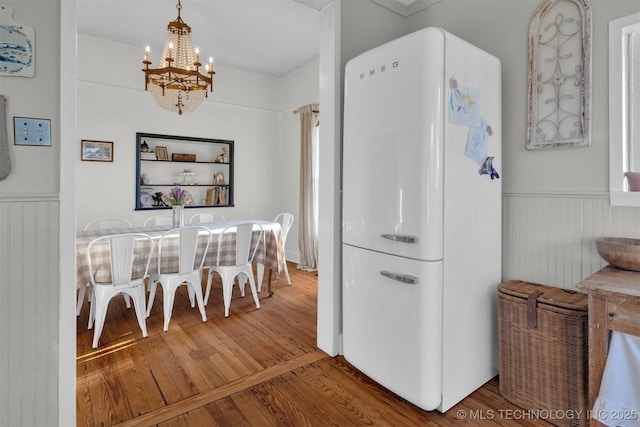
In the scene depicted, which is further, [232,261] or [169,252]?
[232,261]

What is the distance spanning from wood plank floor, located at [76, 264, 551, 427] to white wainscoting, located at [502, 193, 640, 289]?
73 centimetres

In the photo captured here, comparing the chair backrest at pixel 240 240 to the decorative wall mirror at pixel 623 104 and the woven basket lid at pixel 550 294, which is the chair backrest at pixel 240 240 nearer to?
the woven basket lid at pixel 550 294

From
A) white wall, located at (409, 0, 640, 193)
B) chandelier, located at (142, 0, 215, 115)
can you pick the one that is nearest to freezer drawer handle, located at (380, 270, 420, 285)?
white wall, located at (409, 0, 640, 193)

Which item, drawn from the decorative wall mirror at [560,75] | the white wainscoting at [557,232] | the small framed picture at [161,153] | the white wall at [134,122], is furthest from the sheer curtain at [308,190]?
the decorative wall mirror at [560,75]

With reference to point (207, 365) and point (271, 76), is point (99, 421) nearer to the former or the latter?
point (207, 365)

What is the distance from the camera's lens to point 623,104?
5.65 ft

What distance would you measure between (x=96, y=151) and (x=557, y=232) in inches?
185

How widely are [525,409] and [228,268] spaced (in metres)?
2.38

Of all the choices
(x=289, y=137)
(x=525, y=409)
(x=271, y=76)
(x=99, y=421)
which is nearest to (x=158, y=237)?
(x=99, y=421)

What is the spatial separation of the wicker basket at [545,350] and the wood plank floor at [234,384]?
0.11 metres

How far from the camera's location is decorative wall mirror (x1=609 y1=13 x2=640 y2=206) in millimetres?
1708

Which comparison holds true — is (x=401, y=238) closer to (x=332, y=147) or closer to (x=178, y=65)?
(x=332, y=147)

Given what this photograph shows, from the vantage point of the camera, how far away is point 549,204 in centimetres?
199

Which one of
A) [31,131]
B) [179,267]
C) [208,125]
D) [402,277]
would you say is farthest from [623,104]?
[208,125]
